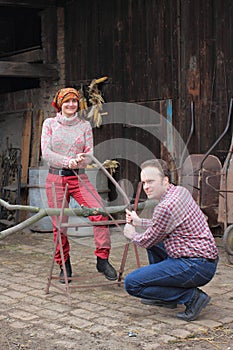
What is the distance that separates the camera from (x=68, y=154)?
5719 mm

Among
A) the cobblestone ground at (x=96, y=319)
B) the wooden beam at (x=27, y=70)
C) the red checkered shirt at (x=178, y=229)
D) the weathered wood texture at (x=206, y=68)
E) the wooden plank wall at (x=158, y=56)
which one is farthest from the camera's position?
the wooden beam at (x=27, y=70)

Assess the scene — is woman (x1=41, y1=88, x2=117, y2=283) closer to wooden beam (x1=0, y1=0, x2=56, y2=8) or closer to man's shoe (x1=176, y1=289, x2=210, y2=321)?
man's shoe (x1=176, y1=289, x2=210, y2=321)

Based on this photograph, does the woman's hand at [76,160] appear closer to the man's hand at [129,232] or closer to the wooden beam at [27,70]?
the man's hand at [129,232]

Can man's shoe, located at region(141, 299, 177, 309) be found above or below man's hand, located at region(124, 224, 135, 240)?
below

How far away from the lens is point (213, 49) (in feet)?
25.7

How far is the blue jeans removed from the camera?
14.7ft

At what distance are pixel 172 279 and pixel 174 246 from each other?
24 centimetres

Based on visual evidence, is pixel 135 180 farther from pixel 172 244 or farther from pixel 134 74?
pixel 172 244

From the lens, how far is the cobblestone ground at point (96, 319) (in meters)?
4.13

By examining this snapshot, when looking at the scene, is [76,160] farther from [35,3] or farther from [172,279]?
[35,3]

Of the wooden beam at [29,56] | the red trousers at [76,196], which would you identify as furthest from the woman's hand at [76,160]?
the wooden beam at [29,56]

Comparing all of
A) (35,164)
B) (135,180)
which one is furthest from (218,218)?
(35,164)

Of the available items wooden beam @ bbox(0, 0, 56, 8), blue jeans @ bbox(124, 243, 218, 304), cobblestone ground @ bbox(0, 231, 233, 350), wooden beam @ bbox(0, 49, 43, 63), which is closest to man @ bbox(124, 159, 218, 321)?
blue jeans @ bbox(124, 243, 218, 304)

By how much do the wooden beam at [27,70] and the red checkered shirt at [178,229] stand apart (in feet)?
19.1
